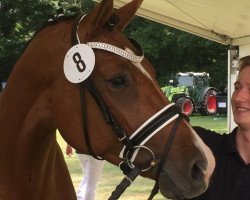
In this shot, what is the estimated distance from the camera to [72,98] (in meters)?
2.22

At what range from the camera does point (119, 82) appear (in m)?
2.12

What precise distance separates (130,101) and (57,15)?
744 millimetres

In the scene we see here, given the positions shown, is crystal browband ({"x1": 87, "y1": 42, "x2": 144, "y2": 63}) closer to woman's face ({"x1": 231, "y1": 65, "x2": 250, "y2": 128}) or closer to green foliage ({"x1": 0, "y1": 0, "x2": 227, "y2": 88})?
woman's face ({"x1": 231, "y1": 65, "x2": 250, "y2": 128})

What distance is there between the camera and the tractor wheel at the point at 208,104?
22.3 m

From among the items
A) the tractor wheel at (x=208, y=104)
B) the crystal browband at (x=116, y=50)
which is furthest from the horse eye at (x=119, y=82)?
the tractor wheel at (x=208, y=104)

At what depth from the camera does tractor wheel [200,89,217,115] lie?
2227 centimetres

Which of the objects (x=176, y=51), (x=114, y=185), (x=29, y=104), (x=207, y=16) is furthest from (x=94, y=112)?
(x=176, y=51)

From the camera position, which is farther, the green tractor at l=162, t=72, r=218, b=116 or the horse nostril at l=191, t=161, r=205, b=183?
the green tractor at l=162, t=72, r=218, b=116

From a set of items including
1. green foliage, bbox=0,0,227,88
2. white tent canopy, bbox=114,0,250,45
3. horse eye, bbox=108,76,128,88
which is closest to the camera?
horse eye, bbox=108,76,128,88

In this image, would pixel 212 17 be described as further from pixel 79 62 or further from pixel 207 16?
pixel 79 62

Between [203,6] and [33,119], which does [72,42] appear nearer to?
[33,119]

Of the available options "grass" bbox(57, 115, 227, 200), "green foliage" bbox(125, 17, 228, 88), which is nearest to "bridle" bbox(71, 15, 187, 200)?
"grass" bbox(57, 115, 227, 200)

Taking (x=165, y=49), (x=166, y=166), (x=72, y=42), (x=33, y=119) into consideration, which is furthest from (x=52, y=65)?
(x=165, y=49)

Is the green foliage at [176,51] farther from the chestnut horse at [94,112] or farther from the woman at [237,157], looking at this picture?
the chestnut horse at [94,112]
